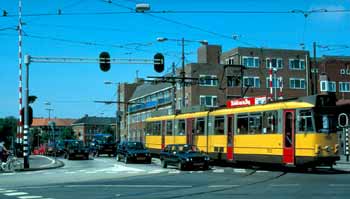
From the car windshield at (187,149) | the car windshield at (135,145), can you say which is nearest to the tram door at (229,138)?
the car windshield at (187,149)

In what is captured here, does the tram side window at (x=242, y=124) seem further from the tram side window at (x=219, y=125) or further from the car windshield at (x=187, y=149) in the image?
the car windshield at (x=187, y=149)

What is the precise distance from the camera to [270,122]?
26469mm

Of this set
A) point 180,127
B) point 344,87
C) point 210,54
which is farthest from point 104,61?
point 344,87

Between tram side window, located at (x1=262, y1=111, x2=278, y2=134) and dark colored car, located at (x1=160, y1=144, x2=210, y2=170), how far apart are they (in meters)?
4.00

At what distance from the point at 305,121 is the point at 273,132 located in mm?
2139

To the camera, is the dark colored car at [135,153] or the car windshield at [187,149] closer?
the car windshield at [187,149]

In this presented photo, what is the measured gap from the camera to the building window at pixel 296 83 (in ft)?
300

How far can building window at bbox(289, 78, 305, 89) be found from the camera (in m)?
91.3

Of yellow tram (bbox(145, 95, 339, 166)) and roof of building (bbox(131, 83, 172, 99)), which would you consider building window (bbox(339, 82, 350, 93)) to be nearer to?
roof of building (bbox(131, 83, 172, 99))

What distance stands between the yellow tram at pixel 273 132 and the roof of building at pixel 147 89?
63.9 m

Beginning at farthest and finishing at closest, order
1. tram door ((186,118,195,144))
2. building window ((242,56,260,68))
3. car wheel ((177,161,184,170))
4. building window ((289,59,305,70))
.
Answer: building window ((289,59,305,70)) < building window ((242,56,260,68)) < tram door ((186,118,195,144)) < car wheel ((177,161,184,170))

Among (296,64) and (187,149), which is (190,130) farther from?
(296,64)

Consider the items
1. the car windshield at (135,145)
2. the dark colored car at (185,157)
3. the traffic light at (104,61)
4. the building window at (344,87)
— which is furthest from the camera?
the building window at (344,87)

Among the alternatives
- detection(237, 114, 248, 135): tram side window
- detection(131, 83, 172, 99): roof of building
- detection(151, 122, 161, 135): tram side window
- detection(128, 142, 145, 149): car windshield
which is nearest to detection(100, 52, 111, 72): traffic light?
detection(237, 114, 248, 135): tram side window
